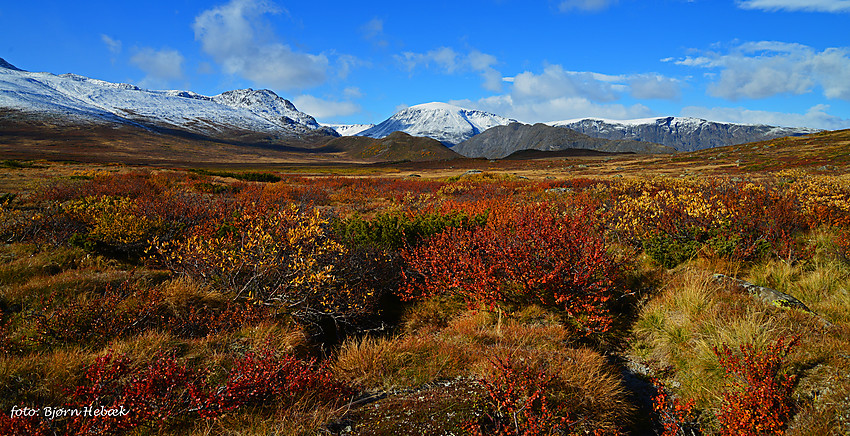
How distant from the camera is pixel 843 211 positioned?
8484mm

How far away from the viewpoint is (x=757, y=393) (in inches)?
133

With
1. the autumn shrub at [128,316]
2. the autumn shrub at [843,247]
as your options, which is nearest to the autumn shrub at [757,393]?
the autumn shrub at [843,247]

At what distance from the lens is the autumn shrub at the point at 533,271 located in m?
5.57

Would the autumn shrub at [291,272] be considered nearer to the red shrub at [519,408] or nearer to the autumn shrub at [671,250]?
the red shrub at [519,408]

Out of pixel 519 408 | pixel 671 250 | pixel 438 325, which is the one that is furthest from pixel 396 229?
pixel 671 250

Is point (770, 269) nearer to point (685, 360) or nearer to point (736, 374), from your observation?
point (685, 360)

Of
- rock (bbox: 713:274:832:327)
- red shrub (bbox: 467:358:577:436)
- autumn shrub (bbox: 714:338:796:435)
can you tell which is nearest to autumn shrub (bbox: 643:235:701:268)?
rock (bbox: 713:274:832:327)

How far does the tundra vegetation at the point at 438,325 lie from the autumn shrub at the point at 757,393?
21mm

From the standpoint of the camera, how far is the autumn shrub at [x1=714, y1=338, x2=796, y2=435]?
3.30m

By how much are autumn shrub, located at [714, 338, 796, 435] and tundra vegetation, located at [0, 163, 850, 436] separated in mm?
21

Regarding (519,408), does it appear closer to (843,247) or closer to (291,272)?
(291,272)

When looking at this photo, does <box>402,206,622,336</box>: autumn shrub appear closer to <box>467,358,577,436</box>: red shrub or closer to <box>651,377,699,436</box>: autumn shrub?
<box>651,377,699,436</box>: autumn shrub

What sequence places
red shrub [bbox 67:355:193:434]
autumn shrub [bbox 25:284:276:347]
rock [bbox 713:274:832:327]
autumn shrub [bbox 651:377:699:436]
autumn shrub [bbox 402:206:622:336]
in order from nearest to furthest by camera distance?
red shrub [bbox 67:355:193:434], autumn shrub [bbox 651:377:699:436], autumn shrub [bbox 25:284:276:347], rock [bbox 713:274:832:327], autumn shrub [bbox 402:206:622:336]

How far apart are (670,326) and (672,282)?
1.31 meters
